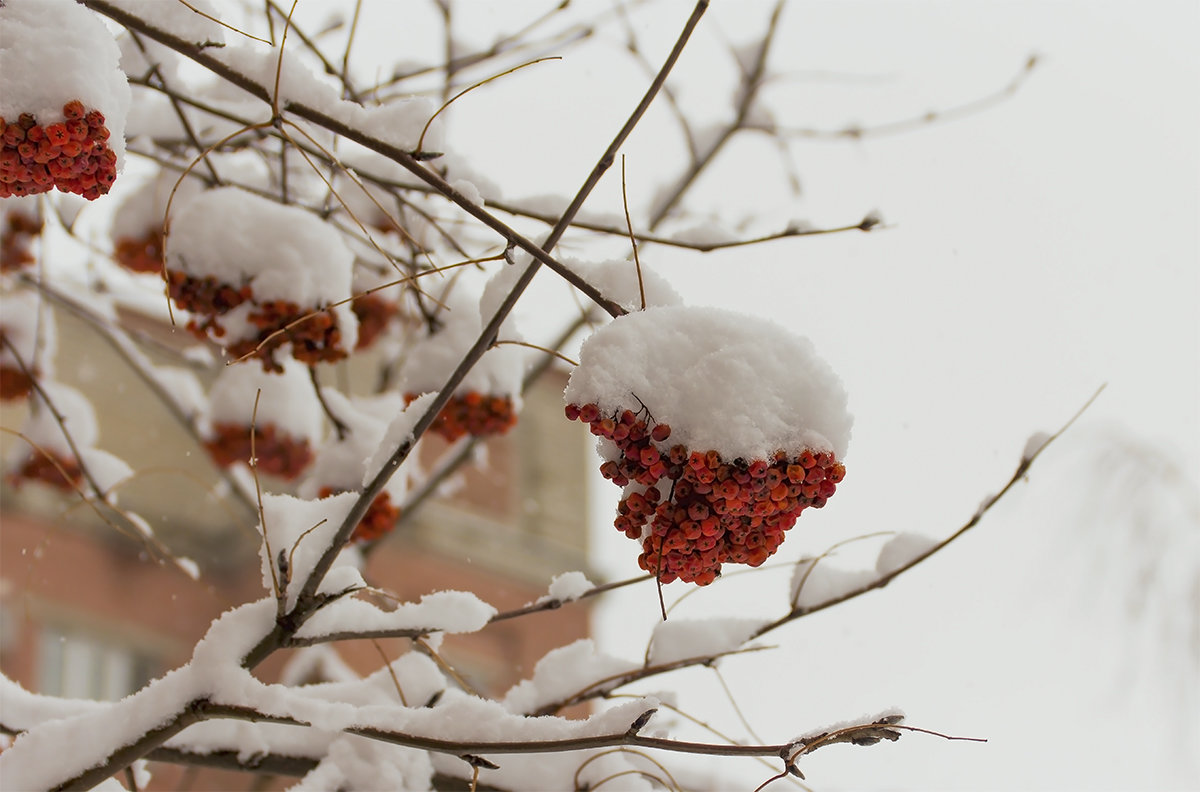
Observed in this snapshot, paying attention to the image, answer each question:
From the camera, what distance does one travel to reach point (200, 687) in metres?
1.04

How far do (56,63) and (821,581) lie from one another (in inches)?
38.3

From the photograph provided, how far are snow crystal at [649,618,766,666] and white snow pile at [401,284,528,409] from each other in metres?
0.45

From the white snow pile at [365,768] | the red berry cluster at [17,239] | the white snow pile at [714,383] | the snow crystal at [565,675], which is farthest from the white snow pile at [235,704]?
the red berry cluster at [17,239]

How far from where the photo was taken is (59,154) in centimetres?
101

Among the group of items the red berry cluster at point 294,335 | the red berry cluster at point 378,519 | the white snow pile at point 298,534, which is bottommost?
the white snow pile at point 298,534

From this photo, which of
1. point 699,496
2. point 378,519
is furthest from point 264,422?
point 699,496

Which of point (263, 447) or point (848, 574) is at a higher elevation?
point (263, 447)

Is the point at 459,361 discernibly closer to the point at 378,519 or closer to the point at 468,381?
the point at 468,381

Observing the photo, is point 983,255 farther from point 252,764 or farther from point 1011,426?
point 252,764

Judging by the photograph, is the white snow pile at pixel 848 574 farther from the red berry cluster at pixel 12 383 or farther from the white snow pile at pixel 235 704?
the red berry cluster at pixel 12 383

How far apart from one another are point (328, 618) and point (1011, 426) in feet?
15.8

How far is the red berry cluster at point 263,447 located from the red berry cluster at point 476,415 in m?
0.41

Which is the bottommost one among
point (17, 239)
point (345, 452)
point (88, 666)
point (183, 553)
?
point (345, 452)

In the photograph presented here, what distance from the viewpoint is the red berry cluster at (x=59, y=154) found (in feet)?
3.27
